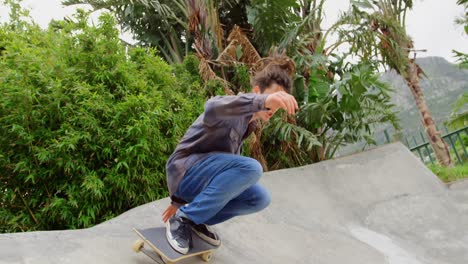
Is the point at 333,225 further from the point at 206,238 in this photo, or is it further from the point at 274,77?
the point at 274,77

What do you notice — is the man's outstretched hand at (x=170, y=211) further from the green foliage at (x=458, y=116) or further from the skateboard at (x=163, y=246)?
the green foliage at (x=458, y=116)

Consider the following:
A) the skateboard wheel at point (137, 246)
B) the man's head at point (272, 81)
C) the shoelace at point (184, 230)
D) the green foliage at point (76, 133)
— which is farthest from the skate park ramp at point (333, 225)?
the man's head at point (272, 81)

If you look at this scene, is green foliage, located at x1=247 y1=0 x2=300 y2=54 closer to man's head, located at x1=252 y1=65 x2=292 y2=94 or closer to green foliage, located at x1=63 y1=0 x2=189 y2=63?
green foliage, located at x1=63 y1=0 x2=189 y2=63

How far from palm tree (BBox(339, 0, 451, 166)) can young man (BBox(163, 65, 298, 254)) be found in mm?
3977

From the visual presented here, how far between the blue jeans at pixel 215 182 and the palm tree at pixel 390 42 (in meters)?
4.18

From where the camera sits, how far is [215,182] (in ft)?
7.14

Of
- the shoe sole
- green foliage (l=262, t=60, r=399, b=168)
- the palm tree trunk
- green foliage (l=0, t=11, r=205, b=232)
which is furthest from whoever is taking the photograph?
the palm tree trunk

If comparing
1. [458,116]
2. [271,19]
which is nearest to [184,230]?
[271,19]

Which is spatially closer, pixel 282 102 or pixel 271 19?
pixel 282 102

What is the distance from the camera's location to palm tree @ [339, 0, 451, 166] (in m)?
5.70

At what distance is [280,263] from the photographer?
107 inches

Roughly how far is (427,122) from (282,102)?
604 centimetres

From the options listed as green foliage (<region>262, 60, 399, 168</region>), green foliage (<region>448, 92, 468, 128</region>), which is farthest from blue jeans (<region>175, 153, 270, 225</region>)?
green foliage (<region>448, 92, 468, 128</region>)

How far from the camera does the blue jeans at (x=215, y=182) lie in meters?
2.17
